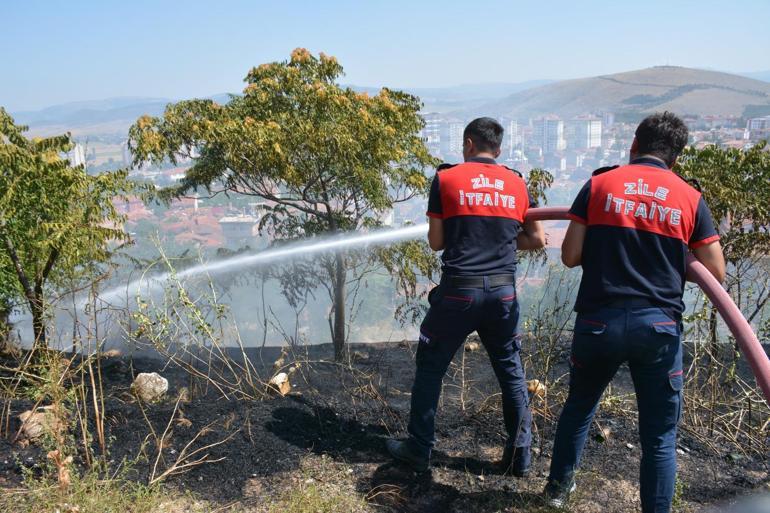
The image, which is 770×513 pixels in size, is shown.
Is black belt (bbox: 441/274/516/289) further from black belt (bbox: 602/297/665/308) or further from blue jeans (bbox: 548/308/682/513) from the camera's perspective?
black belt (bbox: 602/297/665/308)

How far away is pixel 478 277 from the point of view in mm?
2668

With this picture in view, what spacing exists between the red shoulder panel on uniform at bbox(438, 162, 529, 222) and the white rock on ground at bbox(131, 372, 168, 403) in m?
2.27

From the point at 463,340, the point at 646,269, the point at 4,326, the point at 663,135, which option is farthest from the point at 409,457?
the point at 4,326

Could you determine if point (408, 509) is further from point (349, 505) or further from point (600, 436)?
point (600, 436)

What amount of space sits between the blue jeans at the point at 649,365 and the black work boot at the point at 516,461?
26.6 inches

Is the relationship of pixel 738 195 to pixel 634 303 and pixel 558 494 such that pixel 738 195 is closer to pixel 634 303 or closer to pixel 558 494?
pixel 634 303

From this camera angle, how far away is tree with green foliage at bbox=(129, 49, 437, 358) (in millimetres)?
6059

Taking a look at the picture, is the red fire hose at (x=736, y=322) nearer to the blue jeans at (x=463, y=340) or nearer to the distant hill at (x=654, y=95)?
the blue jeans at (x=463, y=340)

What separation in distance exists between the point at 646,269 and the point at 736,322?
1.14 ft

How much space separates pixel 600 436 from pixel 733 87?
10587cm

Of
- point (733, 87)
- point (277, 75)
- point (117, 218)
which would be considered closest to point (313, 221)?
point (277, 75)

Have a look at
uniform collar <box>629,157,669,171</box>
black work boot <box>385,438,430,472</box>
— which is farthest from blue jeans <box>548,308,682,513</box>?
black work boot <box>385,438,430,472</box>

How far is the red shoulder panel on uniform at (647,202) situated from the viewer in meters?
Answer: 2.16

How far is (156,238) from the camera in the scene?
12.5 feet
